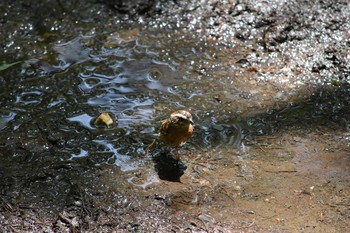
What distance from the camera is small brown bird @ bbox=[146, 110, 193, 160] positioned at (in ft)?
17.5

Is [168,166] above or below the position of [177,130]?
below

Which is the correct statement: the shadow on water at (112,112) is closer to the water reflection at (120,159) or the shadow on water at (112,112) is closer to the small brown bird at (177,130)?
the water reflection at (120,159)

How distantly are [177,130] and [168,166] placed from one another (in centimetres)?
43

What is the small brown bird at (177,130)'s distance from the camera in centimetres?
533

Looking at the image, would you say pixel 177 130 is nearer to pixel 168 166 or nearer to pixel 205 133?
pixel 168 166

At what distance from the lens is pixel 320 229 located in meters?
4.77

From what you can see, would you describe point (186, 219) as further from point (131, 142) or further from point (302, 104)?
point (302, 104)

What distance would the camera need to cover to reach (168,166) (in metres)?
5.53

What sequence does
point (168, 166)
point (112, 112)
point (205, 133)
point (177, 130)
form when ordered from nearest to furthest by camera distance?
point (177, 130), point (168, 166), point (205, 133), point (112, 112)

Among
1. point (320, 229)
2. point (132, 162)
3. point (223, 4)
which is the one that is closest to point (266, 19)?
point (223, 4)

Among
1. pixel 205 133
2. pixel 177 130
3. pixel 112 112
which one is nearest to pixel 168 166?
pixel 177 130

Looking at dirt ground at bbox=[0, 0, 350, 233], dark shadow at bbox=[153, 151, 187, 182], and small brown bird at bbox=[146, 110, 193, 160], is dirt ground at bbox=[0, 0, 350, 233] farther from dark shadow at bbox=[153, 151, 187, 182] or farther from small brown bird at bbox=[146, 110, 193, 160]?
small brown bird at bbox=[146, 110, 193, 160]

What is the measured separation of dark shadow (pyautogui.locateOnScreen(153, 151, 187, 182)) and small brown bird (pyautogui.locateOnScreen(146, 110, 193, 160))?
21cm

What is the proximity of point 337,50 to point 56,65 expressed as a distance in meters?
3.68
